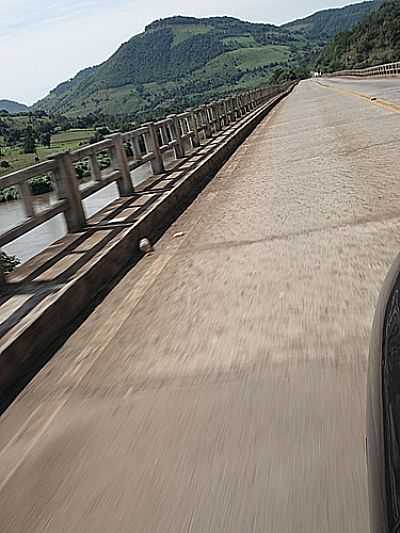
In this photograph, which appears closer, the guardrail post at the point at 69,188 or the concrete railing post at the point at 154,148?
the guardrail post at the point at 69,188

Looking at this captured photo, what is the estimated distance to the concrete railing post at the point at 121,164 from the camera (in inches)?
464

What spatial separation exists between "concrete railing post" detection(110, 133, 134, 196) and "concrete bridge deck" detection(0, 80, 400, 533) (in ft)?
11.1

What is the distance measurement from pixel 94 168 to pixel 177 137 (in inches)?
323

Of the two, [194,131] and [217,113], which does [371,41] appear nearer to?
[217,113]

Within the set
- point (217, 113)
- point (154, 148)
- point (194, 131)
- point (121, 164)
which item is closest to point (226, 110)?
point (217, 113)

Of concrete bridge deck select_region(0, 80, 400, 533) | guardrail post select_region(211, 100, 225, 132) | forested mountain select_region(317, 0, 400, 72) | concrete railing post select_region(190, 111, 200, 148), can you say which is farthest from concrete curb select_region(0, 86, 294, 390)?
forested mountain select_region(317, 0, 400, 72)

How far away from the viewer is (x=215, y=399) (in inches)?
173

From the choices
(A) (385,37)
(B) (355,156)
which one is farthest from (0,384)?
(A) (385,37)

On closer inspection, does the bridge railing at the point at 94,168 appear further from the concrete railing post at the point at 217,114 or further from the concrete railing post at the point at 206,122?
the concrete railing post at the point at 217,114

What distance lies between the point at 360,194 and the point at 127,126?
7.75 metres

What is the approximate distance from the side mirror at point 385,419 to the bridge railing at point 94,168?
526 centimetres

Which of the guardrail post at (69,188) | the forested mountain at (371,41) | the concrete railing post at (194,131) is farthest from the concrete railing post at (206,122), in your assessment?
the forested mountain at (371,41)

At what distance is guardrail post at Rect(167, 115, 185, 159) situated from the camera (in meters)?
18.0

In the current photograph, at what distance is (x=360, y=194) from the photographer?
10547 millimetres
